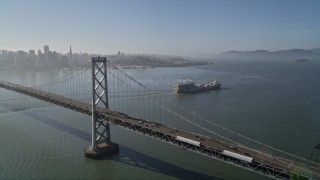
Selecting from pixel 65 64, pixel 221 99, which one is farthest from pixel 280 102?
pixel 65 64

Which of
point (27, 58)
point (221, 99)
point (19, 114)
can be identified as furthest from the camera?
point (27, 58)

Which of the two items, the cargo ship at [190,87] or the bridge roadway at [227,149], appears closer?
the bridge roadway at [227,149]

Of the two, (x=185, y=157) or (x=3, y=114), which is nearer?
(x=185, y=157)

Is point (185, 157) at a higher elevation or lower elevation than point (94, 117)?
lower

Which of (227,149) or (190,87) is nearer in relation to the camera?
(227,149)

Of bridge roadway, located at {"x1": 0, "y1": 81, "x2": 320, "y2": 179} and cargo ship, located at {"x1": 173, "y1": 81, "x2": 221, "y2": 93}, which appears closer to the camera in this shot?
bridge roadway, located at {"x1": 0, "y1": 81, "x2": 320, "y2": 179}

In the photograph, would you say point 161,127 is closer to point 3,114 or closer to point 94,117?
A: point 94,117

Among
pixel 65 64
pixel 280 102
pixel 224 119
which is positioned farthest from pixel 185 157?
pixel 65 64

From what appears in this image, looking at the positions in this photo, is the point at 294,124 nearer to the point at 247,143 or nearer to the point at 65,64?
the point at 247,143

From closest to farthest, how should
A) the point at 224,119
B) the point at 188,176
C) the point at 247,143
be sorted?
1. the point at 188,176
2. the point at 247,143
3. the point at 224,119
